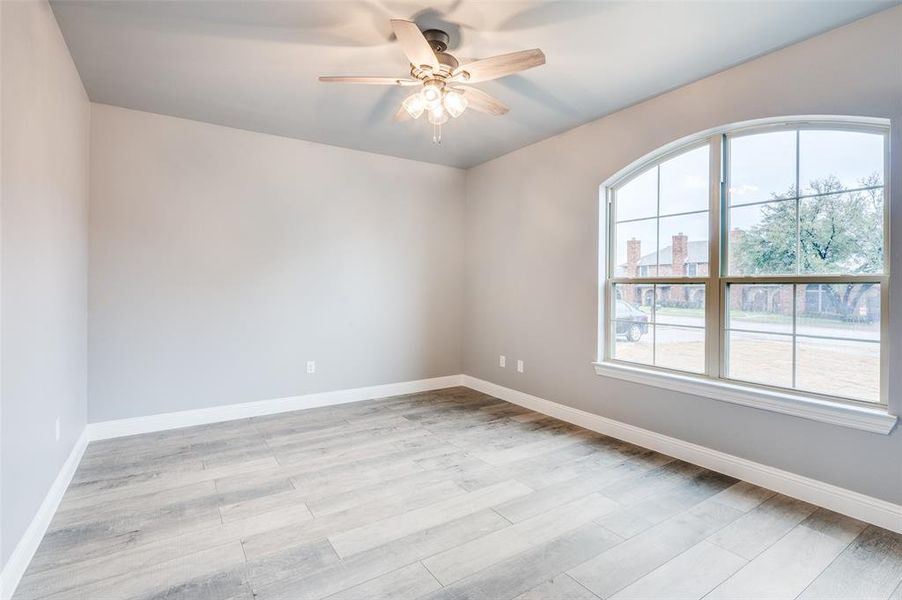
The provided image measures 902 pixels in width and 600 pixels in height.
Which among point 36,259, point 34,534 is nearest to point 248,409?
point 34,534

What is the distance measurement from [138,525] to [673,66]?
4.08 metres

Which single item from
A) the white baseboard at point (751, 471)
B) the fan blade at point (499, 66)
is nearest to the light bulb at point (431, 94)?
the fan blade at point (499, 66)

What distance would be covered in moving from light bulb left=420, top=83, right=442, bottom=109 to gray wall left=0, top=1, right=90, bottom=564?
5.86ft

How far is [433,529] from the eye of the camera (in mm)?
2215

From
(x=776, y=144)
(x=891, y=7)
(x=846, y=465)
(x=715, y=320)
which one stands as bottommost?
(x=846, y=465)

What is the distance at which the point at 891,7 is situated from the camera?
2178 millimetres

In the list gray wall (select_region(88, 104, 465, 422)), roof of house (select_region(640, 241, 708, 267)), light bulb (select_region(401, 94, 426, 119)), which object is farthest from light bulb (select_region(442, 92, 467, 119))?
gray wall (select_region(88, 104, 465, 422))

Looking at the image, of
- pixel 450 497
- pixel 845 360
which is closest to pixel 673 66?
pixel 845 360

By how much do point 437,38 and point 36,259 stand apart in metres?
2.36

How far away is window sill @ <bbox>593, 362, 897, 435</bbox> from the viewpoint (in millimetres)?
2260

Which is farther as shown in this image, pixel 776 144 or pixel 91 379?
pixel 91 379

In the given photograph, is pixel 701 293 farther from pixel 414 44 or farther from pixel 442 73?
pixel 414 44

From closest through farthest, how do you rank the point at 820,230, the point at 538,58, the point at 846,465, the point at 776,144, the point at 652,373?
the point at 538,58 → the point at 846,465 → the point at 820,230 → the point at 776,144 → the point at 652,373

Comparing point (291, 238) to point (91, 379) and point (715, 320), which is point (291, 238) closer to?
point (91, 379)
